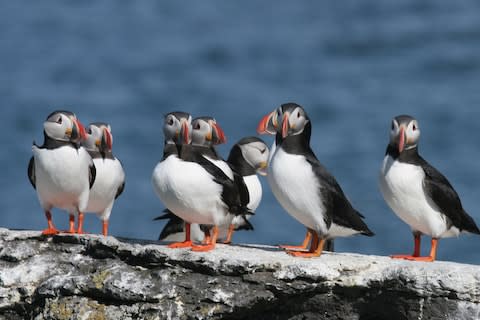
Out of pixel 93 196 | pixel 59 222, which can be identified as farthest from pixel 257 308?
pixel 59 222

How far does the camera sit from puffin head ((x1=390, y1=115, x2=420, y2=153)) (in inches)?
325

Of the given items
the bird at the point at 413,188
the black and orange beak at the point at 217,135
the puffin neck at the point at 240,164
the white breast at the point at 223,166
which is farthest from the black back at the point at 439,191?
the puffin neck at the point at 240,164

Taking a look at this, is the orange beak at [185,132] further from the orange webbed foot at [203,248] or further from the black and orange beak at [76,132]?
the black and orange beak at [76,132]

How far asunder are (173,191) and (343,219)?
1283 mm

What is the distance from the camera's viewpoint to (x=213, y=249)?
8117 mm

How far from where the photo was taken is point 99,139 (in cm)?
982

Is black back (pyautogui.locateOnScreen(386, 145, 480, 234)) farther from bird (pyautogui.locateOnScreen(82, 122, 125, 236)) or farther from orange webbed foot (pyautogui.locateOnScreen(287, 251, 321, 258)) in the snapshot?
bird (pyautogui.locateOnScreen(82, 122, 125, 236))

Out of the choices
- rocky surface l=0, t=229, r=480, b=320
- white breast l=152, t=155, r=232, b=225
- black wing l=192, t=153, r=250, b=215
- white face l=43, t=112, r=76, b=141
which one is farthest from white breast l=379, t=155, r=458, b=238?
white face l=43, t=112, r=76, b=141

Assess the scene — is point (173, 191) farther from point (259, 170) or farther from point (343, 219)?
point (259, 170)

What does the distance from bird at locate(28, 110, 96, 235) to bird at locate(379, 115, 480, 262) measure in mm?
2434

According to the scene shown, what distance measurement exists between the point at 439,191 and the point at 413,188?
0.21 metres

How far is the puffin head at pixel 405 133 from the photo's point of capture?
826 centimetres

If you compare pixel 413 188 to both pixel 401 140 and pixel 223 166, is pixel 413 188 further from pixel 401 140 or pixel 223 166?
pixel 223 166

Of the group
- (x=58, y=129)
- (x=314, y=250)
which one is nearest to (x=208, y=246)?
(x=314, y=250)
